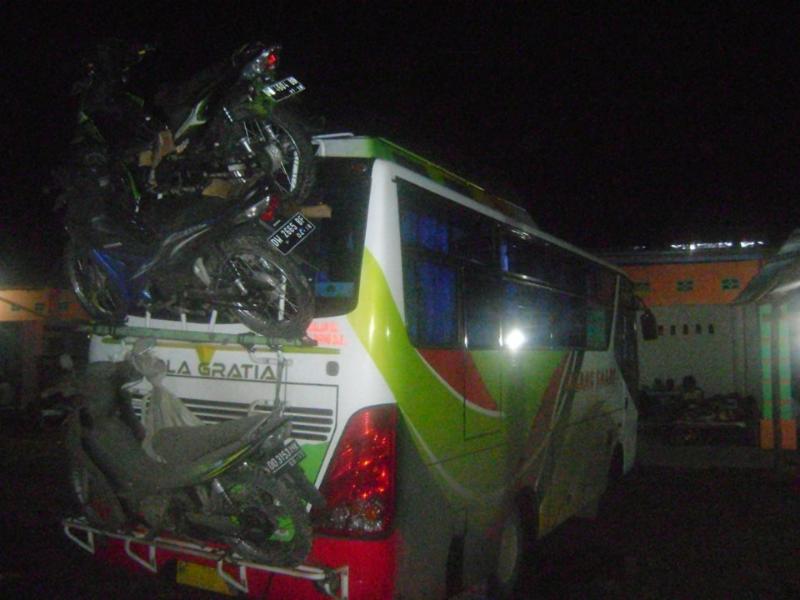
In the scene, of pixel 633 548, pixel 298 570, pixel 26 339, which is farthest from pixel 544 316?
pixel 26 339

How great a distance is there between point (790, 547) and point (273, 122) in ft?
23.3

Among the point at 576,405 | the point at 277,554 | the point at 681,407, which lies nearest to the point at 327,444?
the point at 277,554

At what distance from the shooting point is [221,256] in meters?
4.71

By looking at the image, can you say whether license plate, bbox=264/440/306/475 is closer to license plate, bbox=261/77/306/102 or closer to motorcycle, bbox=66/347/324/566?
motorcycle, bbox=66/347/324/566

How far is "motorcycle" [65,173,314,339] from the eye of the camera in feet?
15.1

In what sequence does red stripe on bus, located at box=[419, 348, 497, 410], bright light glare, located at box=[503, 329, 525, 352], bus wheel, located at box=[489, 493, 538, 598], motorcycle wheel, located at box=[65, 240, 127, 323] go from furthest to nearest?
bus wheel, located at box=[489, 493, 538, 598]
bright light glare, located at box=[503, 329, 525, 352]
motorcycle wheel, located at box=[65, 240, 127, 323]
red stripe on bus, located at box=[419, 348, 497, 410]

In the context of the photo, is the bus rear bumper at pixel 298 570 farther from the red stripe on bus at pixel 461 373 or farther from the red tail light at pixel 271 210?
the red tail light at pixel 271 210

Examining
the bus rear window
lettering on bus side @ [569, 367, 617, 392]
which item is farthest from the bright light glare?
the bus rear window

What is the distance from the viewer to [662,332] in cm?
1938

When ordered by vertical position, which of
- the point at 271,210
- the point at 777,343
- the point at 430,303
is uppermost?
the point at 271,210

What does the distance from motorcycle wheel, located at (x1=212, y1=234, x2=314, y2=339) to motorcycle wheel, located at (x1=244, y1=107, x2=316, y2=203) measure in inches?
14.6

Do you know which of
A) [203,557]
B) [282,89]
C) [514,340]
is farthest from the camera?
[514,340]

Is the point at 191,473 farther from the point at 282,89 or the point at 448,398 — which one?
the point at 282,89

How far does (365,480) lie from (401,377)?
0.61m
